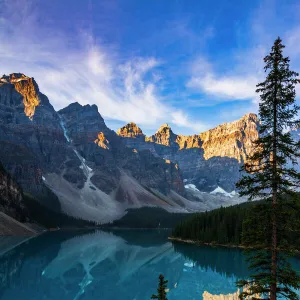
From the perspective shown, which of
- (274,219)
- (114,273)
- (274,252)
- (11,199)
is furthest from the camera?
(11,199)

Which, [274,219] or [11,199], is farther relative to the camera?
[11,199]

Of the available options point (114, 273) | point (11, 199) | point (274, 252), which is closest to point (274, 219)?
point (274, 252)

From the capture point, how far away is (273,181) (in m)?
17.6

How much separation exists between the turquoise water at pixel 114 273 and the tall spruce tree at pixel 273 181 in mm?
32495

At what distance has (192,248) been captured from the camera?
107 meters

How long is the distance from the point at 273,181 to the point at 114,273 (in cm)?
5740

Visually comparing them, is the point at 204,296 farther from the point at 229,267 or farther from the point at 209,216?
the point at 209,216

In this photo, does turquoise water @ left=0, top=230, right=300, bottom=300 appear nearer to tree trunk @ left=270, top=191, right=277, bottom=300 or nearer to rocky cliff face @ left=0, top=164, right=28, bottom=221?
tree trunk @ left=270, top=191, right=277, bottom=300

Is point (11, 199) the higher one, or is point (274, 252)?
point (11, 199)

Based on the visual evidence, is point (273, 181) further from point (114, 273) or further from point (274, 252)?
point (114, 273)

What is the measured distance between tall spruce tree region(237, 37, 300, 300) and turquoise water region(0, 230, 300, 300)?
32495 mm

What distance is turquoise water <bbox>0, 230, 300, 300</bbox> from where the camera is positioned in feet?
161

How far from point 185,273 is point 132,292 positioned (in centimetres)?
2103

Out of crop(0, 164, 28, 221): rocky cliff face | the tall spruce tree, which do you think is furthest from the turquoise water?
crop(0, 164, 28, 221): rocky cliff face
